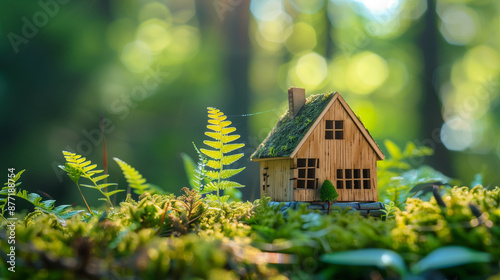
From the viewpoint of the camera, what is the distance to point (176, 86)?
1584cm

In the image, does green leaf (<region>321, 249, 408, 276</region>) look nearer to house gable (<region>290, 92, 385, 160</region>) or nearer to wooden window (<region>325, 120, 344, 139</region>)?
house gable (<region>290, 92, 385, 160</region>)

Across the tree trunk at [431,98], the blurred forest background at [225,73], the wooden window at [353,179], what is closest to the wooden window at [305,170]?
the wooden window at [353,179]

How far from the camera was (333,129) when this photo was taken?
3725mm

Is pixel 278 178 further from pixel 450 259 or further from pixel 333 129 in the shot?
pixel 450 259

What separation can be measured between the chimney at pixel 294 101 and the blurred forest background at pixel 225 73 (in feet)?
24.7

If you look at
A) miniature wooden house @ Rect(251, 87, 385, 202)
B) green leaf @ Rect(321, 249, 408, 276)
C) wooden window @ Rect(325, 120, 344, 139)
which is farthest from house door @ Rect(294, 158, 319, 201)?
green leaf @ Rect(321, 249, 408, 276)

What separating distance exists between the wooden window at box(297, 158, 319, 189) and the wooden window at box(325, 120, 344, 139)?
33cm

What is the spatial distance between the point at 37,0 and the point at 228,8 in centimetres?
837

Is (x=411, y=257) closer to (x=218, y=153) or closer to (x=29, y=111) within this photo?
(x=218, y=153)

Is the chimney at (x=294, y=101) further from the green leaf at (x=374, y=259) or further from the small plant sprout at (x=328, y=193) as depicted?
the green leaf at (x=374, y=259)

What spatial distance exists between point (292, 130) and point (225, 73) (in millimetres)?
12986

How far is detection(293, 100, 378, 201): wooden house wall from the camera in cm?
359

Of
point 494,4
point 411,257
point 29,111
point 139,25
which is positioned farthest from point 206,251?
point 494,4

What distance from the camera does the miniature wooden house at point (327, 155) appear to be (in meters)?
3.58
